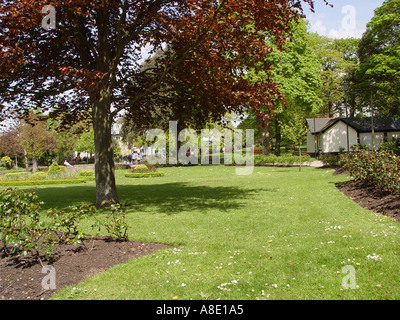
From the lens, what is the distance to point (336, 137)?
151 feet

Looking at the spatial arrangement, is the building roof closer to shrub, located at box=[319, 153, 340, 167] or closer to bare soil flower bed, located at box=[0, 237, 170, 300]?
shrub, located at box=[319, 153, 340, 167]

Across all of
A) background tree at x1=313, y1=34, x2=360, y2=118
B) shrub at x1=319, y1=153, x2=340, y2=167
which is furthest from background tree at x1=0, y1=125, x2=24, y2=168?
background tree at x1=313, y1=34, x2=360, y2=118

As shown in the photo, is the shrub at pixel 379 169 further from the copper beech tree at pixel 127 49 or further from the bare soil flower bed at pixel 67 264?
the bare soil flower bed at pixel 67 264

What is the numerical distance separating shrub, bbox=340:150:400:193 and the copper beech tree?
12.5ft

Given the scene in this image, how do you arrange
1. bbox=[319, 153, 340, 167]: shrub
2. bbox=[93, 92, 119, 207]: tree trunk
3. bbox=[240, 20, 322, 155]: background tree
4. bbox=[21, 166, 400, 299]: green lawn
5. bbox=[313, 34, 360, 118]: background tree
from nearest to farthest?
bbox=[21, 166, 400, 299]: green lawn, bbox=[93, 92, 119, 207]: tree trunk, bbox=[319, 153, 340, 167]: shrub, bbox=[240, 20, 322, 155]: background tree, bbox=[313, 34, 360, 118]: background tree

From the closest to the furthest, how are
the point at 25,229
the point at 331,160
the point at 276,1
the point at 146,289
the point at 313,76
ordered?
the point at 146,289 → the point at 25,229 → the point at 276,1 → the point at 331,160 → the point at 313,76

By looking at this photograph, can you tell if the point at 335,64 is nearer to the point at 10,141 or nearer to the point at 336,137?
the point at 336,137

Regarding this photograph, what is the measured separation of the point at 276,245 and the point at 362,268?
5.64ft

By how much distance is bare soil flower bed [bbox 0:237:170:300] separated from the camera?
15.0 feet

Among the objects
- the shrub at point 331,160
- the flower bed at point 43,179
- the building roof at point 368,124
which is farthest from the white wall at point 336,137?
the flower bed at point 43,179

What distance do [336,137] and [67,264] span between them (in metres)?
45.8
